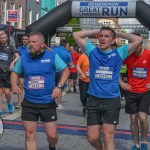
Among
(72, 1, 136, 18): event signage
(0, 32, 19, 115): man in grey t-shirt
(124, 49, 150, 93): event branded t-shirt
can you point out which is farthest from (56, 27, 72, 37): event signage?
(124, 49, 150, 93): event branded t-shirt

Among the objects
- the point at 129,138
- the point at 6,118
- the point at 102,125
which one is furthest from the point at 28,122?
the point at 6,118

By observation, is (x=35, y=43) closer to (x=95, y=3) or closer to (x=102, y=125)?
(x=102, y=125)

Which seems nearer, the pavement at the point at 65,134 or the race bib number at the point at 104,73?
the race bib number at the point at 104,73

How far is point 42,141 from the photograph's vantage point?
284 inches

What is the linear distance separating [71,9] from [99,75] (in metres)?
5.50

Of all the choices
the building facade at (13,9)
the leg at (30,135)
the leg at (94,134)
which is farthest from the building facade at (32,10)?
the leg at (94,134)

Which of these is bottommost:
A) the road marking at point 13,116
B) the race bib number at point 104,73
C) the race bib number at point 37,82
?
the road marking at point 13,116

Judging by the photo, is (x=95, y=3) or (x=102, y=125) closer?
(x=102, y=125)

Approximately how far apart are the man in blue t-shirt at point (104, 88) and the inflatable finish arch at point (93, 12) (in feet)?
16.6

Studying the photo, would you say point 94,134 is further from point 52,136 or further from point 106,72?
point 106,72

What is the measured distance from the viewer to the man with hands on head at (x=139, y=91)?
6594 millimetres

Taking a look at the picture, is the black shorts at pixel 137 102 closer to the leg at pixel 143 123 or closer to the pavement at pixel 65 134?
the leg at pixel 143 123

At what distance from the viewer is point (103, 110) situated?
5.46 metres

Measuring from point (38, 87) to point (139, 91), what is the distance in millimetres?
1812
